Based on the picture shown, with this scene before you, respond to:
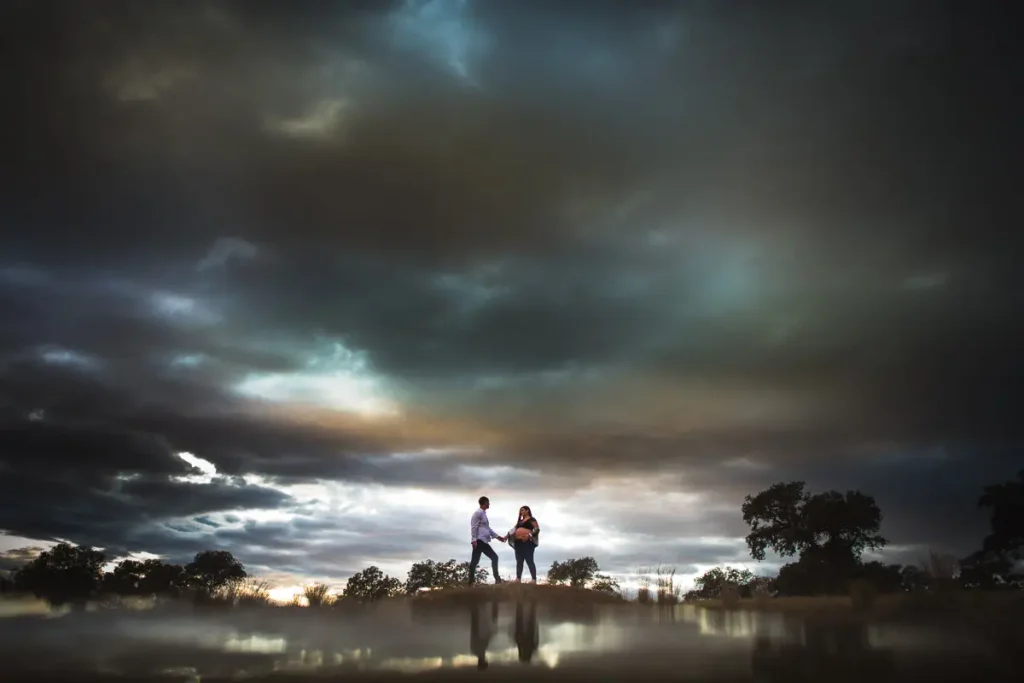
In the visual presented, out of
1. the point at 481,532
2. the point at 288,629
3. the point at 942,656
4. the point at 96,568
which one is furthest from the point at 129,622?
the point at 96,568

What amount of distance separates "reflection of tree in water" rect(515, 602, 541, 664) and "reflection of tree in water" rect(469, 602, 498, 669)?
0.48m

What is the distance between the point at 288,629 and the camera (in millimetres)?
13211

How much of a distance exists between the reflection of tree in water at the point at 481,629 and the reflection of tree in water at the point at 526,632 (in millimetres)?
481

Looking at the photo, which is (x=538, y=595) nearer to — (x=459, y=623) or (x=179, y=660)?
(x=459, y=623)

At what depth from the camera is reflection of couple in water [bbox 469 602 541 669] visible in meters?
10.0

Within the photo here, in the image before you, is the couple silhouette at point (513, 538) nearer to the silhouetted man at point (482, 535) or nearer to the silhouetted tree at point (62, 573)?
the silhouetted man at point (482, 535)

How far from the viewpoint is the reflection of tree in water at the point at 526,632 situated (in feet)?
33.1

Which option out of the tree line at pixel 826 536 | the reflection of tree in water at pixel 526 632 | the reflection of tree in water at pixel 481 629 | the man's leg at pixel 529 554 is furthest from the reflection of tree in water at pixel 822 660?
the tree line at pixel 826 536

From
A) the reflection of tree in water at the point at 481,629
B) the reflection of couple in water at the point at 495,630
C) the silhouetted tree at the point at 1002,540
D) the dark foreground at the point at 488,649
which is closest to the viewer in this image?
the dark foreground at the point at 488,649

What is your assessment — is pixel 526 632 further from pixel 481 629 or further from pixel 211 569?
pixel 211 569

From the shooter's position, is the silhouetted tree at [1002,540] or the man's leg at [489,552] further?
the silhouetted tree at [1002,540]

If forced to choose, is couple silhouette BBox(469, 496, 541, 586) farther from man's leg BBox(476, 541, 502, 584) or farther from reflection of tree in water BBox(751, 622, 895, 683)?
reflection of tree in water BBox(751, 622, 895, 683)

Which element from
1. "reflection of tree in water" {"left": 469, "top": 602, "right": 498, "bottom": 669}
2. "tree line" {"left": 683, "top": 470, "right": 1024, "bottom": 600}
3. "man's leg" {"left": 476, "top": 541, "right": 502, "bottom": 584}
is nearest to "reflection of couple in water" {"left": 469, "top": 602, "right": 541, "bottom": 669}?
"reflection of tree in water" {"left": 469, "top": 602, "right": 498, "bottom": 669}

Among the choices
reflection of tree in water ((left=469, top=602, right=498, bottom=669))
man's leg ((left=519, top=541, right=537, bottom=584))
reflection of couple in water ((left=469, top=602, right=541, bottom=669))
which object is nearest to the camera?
reflection of tree in water ((left=469, top=602, right=498, bottom=669))
